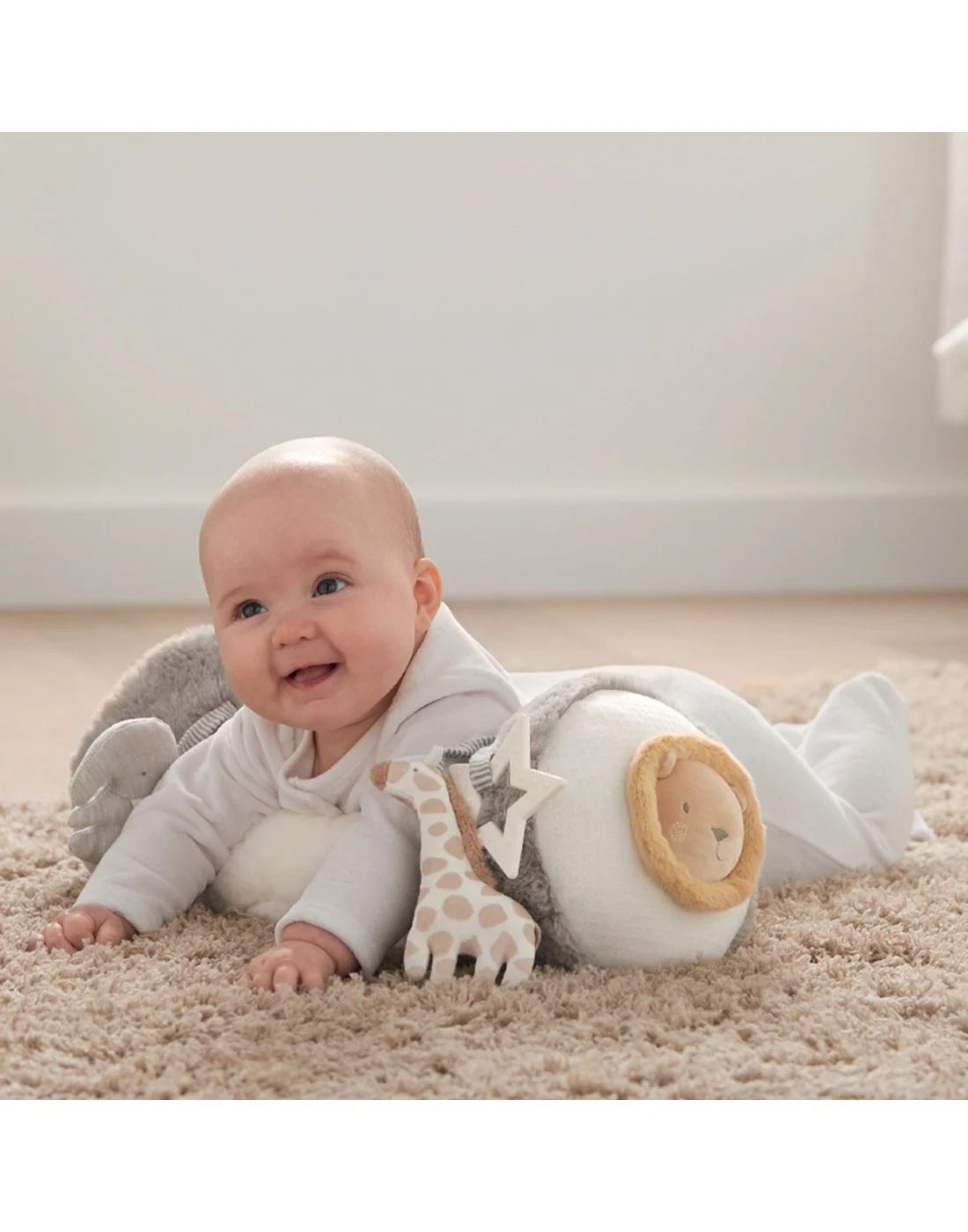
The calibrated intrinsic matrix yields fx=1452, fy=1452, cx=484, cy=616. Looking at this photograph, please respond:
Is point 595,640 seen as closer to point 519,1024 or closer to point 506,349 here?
point 506,349

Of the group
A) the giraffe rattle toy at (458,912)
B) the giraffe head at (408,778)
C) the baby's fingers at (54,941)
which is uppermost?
the giraffe head at (408,778)

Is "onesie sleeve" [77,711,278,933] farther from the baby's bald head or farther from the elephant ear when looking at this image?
the baby's bald head

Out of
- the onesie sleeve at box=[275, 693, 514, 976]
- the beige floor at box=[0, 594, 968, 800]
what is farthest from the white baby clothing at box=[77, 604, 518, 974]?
the beige floor at box=[0, 594, 968, 800]

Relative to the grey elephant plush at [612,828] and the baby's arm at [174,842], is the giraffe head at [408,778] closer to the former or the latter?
the grey elephant plush at [612,828]

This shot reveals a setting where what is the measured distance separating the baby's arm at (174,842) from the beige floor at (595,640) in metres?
0.53

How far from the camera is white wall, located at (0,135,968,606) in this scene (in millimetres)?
2654

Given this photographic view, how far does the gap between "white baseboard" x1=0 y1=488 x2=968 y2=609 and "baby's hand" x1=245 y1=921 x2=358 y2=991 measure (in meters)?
1.84

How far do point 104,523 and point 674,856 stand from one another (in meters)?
1.99

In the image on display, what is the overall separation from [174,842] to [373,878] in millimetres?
179

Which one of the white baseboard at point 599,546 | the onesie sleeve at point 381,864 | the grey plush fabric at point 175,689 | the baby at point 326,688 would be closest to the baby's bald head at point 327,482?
the baby at point 326,688

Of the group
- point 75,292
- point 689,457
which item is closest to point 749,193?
point 689,457

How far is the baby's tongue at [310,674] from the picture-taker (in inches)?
37.3

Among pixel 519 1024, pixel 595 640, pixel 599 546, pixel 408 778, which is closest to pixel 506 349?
pixel 599 546

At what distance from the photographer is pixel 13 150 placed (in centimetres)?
261
